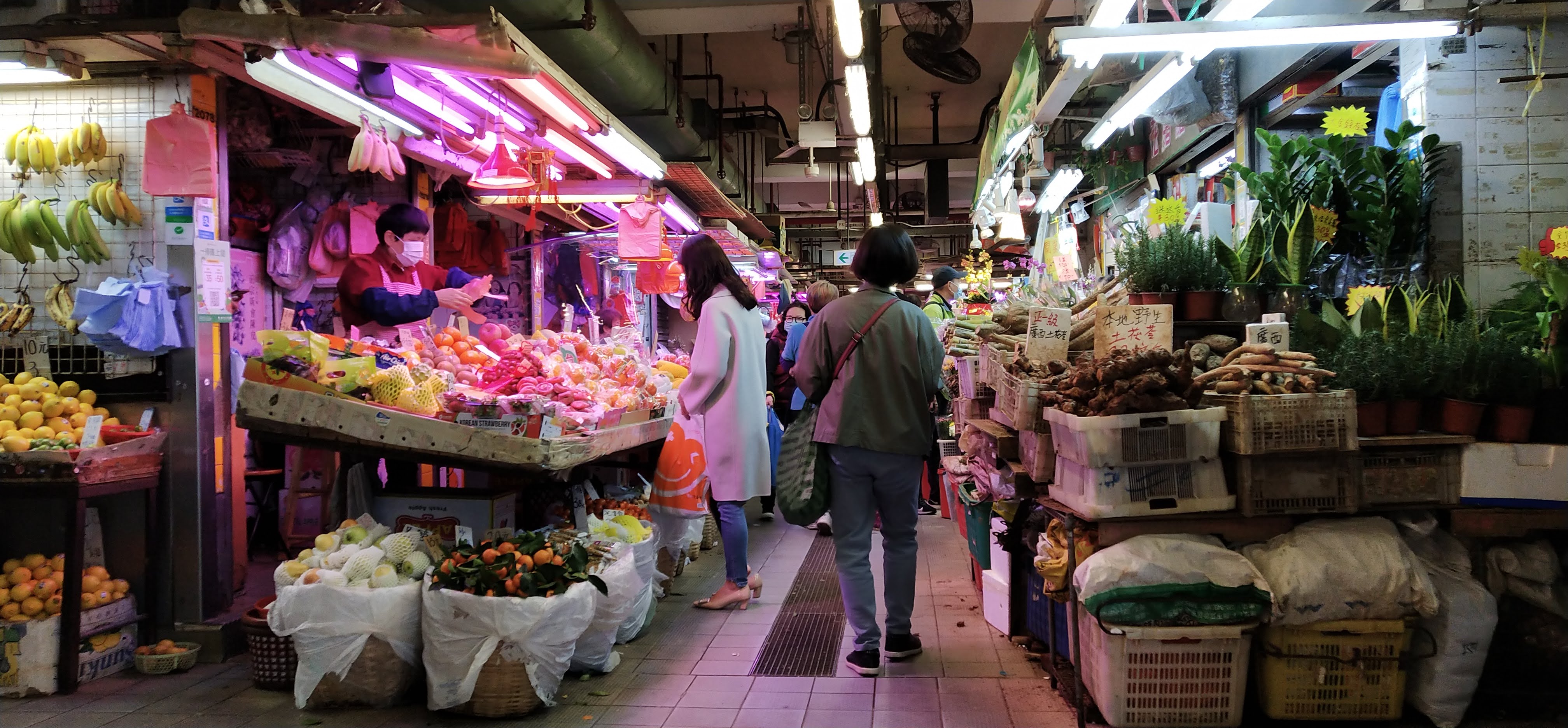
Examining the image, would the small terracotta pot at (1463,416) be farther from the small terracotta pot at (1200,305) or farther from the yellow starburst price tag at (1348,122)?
the yellow starburst price tag at (1348,122)

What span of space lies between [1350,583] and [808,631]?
2.45 metres

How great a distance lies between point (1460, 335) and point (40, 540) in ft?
20.9

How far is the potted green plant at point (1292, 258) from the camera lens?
429cm

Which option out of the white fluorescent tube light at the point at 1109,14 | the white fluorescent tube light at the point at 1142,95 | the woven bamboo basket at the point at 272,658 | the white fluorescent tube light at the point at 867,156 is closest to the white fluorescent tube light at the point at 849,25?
the white fluorescent tube light at the point at 1109,14

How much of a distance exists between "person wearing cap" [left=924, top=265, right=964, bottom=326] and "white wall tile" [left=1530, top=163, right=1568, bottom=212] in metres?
4.00

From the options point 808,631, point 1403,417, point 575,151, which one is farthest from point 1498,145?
point 575,151

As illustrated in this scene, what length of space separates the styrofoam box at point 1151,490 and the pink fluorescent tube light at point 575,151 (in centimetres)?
387

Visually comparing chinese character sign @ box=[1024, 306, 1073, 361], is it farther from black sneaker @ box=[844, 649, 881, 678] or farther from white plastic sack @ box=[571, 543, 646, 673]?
Result: white plastic sack @ box=[571, 543, 646, 673]

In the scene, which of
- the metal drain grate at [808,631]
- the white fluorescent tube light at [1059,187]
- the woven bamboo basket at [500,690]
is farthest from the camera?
the white fluorescent tube light at [1059,187]

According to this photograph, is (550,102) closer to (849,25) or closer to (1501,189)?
(849,25)

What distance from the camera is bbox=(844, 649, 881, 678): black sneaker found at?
13.1ft

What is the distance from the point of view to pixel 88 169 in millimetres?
4531

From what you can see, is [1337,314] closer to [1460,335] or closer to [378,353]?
[1460,335]

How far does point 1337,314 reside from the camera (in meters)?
4.18
